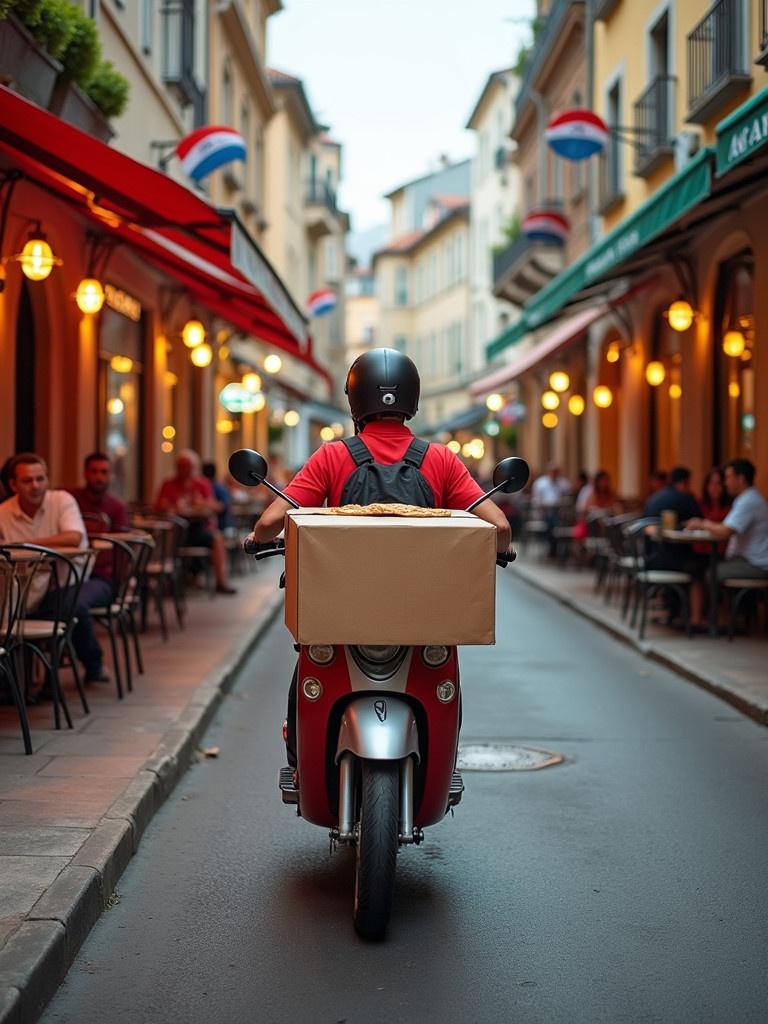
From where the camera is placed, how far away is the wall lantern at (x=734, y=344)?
1619 cm

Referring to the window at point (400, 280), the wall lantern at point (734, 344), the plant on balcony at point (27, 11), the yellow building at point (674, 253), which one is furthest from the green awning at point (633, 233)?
the window at point (400, 280)

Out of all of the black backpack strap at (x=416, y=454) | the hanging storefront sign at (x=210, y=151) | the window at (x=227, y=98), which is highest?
the window at (x=227, y=98)

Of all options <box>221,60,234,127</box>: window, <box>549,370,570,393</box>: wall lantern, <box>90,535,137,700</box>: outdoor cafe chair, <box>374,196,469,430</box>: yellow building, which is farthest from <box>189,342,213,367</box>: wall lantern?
<box>374,196,469,430</box>: yellow building

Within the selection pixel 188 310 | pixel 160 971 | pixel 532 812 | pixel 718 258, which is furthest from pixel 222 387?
pixel 160 971

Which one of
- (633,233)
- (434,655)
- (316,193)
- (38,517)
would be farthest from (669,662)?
(316,193)

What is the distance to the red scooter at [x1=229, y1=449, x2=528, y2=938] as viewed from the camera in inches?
187

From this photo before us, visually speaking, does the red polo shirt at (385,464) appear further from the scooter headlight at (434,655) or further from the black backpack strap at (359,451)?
the scooter headlight at (434,655)

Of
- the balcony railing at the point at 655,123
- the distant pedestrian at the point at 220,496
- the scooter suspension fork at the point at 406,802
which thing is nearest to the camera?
the scooter suspension fork at the point at 406,802

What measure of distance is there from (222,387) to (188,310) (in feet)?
19.5

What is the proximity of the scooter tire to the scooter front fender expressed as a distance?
0.30 feet

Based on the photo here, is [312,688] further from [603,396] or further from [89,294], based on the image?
[603,396]

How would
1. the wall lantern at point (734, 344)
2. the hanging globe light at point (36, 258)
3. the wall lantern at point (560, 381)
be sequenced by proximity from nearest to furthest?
the hanging globe light at point (36, 258)
the wall lantern at point (734, 344)
the wall lantern at point (560, 381)

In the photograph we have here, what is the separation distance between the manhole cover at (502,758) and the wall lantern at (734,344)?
8877 mm

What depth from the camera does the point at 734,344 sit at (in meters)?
16.5
